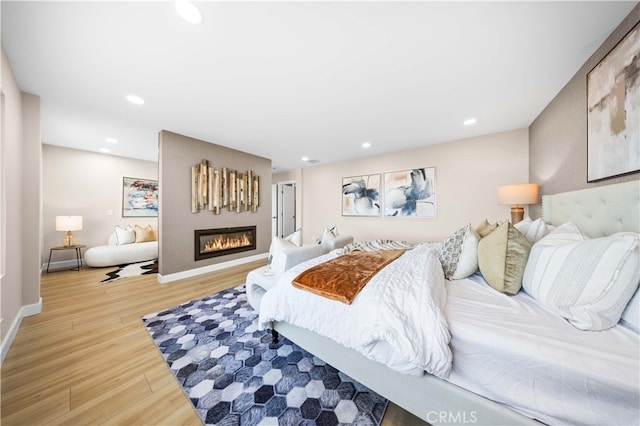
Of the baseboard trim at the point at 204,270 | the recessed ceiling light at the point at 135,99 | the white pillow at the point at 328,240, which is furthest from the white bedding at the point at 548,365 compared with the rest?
the baseboard trim at the point at 204,270

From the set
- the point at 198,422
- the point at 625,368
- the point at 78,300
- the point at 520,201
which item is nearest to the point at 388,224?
the point at 520,201

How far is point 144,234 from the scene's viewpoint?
4.45m

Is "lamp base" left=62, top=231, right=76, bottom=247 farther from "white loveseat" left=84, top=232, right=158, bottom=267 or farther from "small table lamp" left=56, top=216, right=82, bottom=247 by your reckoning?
"white loveseat" left=84, top=232, right=158, bottom=267

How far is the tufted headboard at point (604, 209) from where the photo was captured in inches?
44.5

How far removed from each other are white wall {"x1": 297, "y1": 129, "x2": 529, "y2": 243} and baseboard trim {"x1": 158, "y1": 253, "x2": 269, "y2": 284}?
2.21 meters

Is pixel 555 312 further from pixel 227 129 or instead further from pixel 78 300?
pixel 78 300

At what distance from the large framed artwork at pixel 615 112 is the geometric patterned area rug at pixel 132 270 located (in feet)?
18.3

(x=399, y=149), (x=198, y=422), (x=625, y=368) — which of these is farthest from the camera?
(x=399, y=149)

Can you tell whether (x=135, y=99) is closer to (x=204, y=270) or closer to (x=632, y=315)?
(x=204, y=270)

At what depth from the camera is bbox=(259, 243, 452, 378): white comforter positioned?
935mm


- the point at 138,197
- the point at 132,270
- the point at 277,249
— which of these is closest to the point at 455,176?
the point at 277,249

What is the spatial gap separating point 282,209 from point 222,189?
302 cm

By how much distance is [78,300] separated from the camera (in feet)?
8.14

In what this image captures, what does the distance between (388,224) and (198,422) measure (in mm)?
3968
